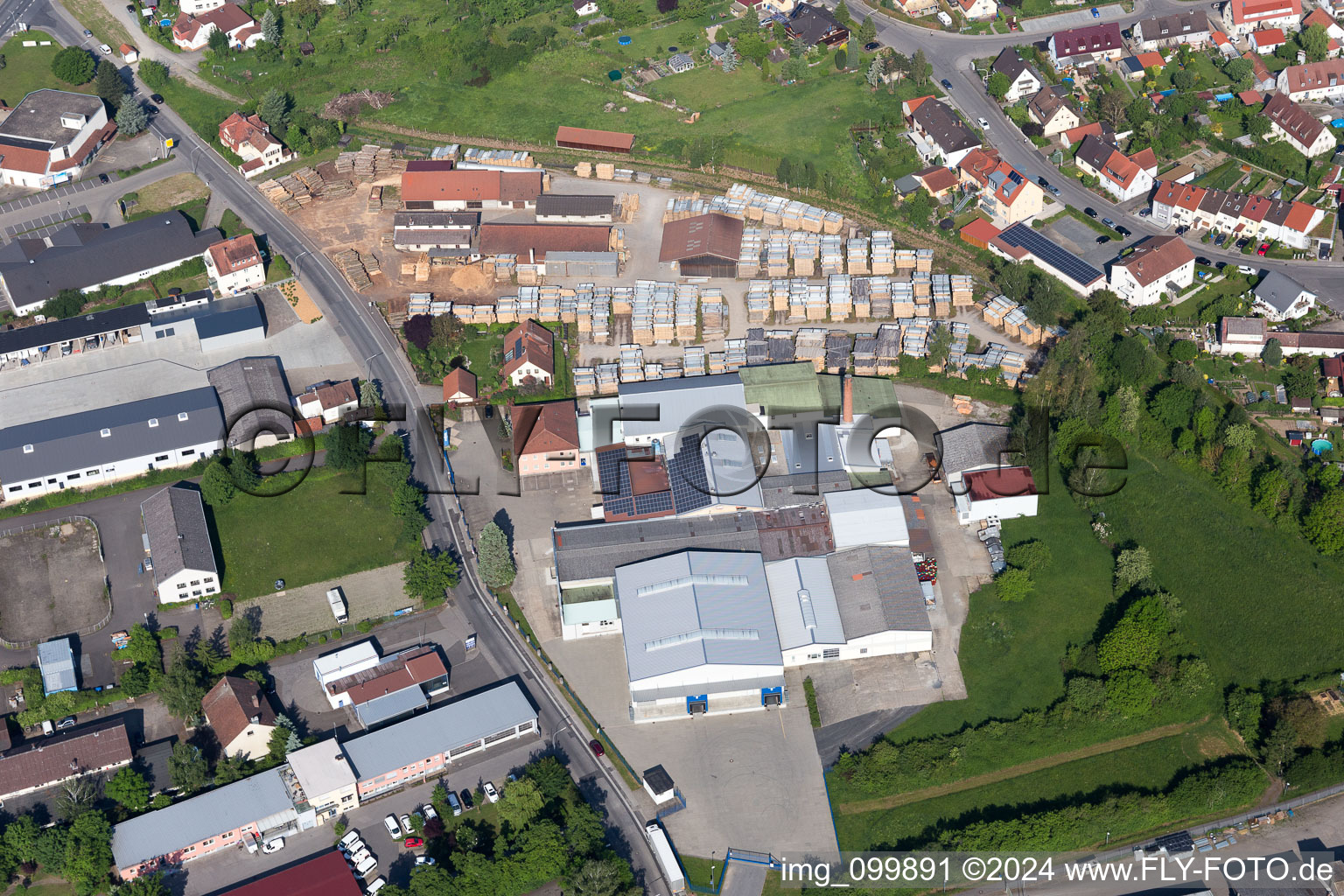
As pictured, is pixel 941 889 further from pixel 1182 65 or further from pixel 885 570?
pixel 1182 65

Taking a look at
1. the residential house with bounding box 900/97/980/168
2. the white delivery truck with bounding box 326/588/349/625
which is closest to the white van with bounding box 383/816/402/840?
the white delivery truck with bounding box 326/588/349/625

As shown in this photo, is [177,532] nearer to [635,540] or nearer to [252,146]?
[635,540]

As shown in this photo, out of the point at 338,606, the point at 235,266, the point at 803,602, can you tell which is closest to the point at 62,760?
the point at 338,606

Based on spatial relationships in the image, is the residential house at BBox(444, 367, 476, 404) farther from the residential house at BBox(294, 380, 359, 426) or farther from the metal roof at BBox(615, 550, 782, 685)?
the metal roof at BBox(615, 550, 782, 685)

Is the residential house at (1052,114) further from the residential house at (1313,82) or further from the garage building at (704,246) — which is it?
the garage building at (704,246)

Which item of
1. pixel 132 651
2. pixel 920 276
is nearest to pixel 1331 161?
pixel 920 276

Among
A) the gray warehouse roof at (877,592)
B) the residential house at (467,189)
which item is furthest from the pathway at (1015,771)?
the residential house at (467,189)
